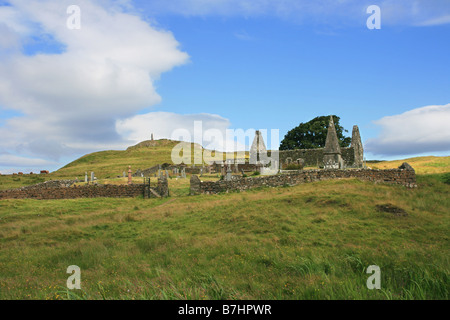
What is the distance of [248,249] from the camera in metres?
9.08

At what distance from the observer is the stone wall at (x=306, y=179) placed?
20.8 m

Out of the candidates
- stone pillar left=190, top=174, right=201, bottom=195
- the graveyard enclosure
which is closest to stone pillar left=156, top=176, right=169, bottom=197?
the graveyard enclosure

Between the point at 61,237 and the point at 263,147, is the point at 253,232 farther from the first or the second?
the point at 263,147

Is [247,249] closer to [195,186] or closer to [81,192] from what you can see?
[195,186]

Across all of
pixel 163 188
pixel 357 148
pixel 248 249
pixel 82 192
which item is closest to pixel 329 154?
pixel 357 148

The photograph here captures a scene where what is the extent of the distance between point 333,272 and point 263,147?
3833 cm

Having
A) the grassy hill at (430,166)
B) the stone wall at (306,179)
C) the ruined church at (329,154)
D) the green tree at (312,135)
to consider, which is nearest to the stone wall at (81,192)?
the stone wall at (306,179)

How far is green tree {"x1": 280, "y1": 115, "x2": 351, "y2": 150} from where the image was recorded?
57656mm

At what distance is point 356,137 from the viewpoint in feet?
127

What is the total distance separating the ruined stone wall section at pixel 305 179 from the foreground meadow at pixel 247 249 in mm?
2111

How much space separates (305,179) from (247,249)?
15041 millimetres

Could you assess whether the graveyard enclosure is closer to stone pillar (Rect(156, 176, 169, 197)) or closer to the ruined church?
stone pillar (Rect(156, 176, 169, 197))
